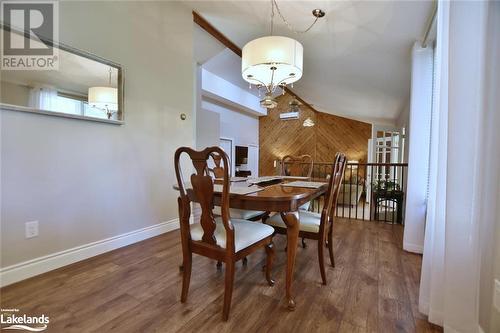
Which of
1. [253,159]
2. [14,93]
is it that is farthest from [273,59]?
[253,159]

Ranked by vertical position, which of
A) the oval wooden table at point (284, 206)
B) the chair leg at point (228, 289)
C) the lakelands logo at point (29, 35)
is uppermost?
the lakelands logo at point (29, 35)

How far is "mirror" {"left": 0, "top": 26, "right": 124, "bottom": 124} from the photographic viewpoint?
1652 mm

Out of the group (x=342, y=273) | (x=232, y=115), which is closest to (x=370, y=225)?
(x=342, y=273)

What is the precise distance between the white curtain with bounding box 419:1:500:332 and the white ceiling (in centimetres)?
106

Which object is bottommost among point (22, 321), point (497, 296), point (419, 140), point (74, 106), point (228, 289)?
point (22, 321)

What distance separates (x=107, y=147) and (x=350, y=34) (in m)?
2.77

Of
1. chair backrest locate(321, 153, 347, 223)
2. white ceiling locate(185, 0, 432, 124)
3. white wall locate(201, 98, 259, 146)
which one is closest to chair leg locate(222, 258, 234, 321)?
chair backrest locate(321, 153, 347, 223)

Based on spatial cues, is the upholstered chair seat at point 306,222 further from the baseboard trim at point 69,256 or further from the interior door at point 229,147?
the interior door at point 229,147

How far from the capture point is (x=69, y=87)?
76.4 inches

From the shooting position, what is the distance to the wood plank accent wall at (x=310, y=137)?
8383 millimetres

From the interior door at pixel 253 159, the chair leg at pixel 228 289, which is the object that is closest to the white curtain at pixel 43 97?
the chair leg at pixel 228 289

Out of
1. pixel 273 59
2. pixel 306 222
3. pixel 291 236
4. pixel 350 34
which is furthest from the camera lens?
pixel 350 34

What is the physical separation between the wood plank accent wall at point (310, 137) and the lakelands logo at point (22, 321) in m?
8.20

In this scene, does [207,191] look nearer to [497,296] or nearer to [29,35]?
[497,296]
